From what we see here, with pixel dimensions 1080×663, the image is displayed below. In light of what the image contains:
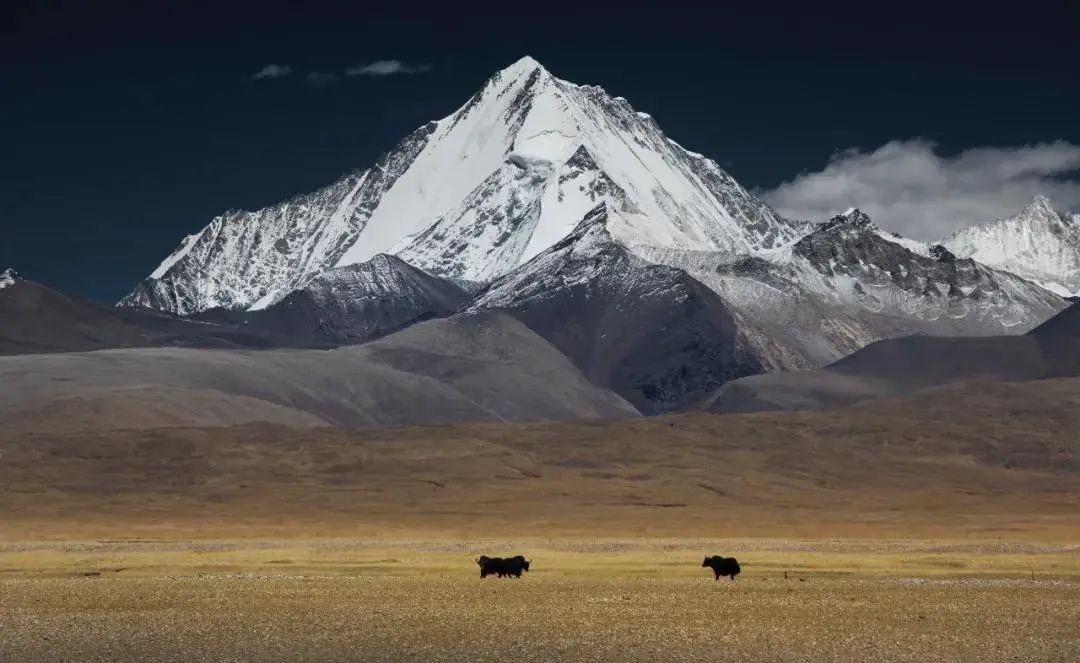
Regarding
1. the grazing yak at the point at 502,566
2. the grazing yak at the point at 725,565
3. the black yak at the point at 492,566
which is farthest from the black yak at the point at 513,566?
the grazing yak at the point at 725,565

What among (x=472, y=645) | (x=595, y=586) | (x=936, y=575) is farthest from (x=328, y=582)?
(x=936, y=575)

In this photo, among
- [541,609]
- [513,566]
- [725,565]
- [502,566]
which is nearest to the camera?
[541,609]

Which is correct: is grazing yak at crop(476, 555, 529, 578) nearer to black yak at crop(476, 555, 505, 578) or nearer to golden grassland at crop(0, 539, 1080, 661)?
black yak at crop(476, 555, 505, 578)

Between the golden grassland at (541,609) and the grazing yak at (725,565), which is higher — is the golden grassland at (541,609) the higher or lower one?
the lower one

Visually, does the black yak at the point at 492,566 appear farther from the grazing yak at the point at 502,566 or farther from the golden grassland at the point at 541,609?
the golden grassland at the point at 541,609

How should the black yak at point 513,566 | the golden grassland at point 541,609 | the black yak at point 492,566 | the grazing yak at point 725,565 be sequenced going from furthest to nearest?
the black yak at point 513,566
the black yak at point 492,566
the grazing yak at point 725,565
the golden grassland at point 541,609

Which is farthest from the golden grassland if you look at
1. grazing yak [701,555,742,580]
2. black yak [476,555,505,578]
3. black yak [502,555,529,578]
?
black yak [502,555,529,578]

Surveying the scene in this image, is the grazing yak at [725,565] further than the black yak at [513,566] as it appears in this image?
No

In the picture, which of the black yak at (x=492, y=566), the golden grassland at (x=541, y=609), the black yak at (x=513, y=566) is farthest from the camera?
the black yak at (x=513, y=566)

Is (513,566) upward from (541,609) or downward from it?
upward

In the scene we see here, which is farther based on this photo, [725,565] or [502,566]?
[502,566]

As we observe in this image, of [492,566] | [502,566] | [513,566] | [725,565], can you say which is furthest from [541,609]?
[725,565]

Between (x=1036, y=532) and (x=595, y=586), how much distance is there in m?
90.9

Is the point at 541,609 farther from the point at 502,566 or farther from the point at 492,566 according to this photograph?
the point at 492,566
